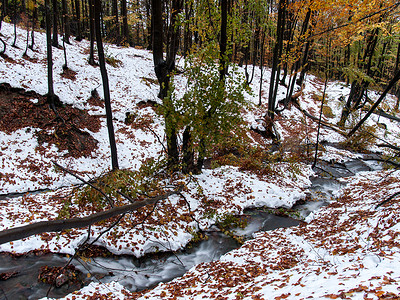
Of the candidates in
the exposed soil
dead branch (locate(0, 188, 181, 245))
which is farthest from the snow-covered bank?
the exposed soil

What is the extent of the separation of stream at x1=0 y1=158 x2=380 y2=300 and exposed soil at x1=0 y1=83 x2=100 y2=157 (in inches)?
252

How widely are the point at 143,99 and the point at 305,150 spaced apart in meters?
11.4

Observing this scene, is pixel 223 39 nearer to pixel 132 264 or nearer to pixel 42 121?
Answer: pixel 132 264

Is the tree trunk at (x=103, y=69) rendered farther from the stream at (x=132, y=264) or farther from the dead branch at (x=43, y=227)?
the dead branch at (x=43, y=227)

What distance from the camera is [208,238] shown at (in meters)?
6.82

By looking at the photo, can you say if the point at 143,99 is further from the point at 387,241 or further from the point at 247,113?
the point at 387,241

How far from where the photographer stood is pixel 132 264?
18.5 feet

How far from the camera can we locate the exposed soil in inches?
411

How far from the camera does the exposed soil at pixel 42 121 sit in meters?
10.4

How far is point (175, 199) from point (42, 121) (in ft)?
27.3

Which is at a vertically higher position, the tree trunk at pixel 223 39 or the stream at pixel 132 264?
the tree trunk at pixel 223 39

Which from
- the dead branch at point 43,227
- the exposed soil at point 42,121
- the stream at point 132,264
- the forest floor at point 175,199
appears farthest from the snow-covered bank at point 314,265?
the exposed soil at point 42,121

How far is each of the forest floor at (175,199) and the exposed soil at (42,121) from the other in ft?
0.14

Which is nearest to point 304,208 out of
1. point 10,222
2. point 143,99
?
point 10,222
